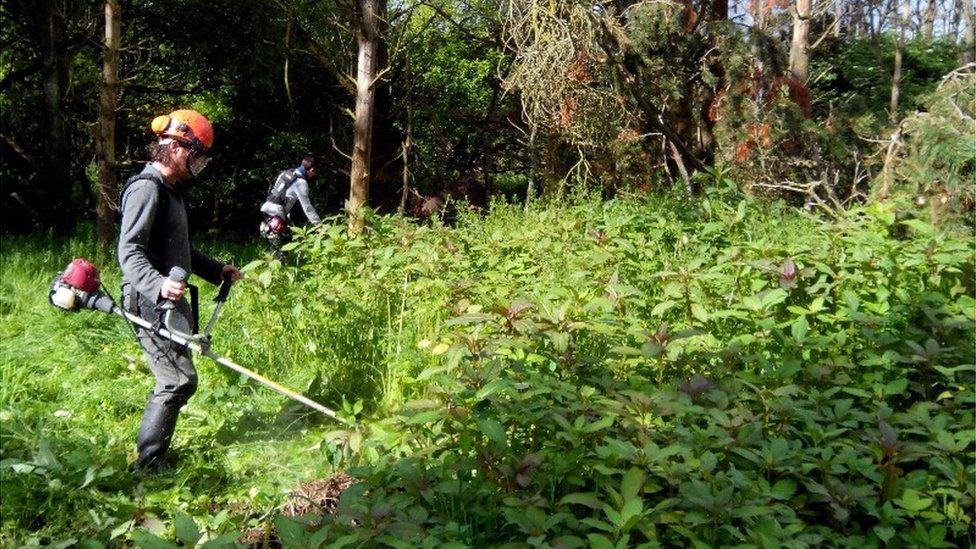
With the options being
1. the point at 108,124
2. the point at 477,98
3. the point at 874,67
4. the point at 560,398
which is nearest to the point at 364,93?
the point at 108,124

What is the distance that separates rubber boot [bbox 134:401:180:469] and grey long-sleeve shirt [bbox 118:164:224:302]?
544 mm

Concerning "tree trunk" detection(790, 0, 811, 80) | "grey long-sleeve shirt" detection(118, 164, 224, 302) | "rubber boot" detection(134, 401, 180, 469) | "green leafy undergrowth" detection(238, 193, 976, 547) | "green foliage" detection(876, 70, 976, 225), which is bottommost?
"rubber boot" detection(134, 401, 180, 469)

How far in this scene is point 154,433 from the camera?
4.22m

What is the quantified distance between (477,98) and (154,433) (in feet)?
36.4

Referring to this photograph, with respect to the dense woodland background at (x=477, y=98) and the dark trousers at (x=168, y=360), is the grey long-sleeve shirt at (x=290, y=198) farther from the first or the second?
the dark trousers at (x=168, y=360)

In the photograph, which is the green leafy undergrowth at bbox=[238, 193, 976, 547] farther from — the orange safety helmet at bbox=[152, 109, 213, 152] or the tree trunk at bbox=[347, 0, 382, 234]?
the tree trunk at bbox=[347, 0, 382, 234]

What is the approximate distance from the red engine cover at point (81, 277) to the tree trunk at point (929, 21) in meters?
14.2

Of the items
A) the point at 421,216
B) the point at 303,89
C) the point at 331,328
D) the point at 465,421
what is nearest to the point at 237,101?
the point at 303,89

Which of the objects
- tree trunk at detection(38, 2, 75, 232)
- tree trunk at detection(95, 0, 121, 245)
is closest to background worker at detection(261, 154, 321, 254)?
tree trunk at detection(95, 0, 121, 245)

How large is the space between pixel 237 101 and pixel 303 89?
988mm

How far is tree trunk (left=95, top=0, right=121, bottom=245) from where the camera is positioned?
338 inches

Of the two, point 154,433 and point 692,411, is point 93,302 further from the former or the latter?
point 692,411

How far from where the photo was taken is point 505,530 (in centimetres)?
295

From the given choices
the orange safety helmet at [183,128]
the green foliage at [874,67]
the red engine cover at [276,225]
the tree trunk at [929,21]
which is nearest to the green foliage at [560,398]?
the orange safety helmet at [183,128]
